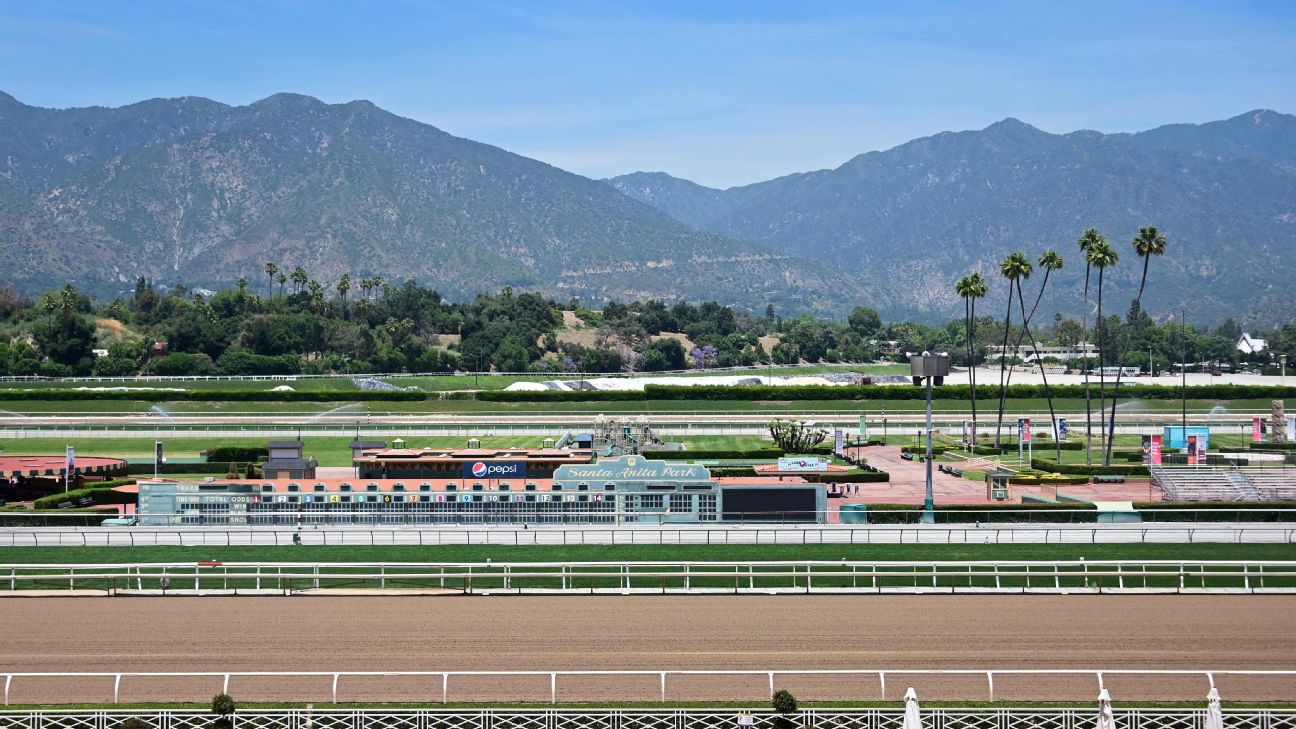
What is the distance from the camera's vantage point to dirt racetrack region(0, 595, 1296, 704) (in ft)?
74.8

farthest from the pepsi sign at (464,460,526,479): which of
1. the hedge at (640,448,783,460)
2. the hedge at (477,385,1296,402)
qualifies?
the hedge at (477,385,1296,402)

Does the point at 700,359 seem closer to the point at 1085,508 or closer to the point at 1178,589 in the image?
the point at 1085,508

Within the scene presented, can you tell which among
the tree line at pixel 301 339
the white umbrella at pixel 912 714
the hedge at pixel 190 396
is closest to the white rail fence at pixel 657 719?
the white umbrella at pixel 912 714

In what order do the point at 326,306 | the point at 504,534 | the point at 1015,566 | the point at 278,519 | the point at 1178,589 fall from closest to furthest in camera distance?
the point at 1178,589, the point at 1015,566, the point at 504,534, the point at 278,519, the point at 326,306

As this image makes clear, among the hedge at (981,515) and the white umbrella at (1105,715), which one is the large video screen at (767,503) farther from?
the white umbrella at (1105,715)

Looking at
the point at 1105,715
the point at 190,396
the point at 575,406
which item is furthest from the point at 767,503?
the point at 190,396

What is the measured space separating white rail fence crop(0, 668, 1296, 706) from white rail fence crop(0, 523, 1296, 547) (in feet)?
52.5

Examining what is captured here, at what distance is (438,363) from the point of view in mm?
164625

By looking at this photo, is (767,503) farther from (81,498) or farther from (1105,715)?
(1105,715)

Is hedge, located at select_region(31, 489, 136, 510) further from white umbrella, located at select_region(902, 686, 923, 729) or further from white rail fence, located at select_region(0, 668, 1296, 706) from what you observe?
white umbrella, located at select_region(902, 686, 923, 729)

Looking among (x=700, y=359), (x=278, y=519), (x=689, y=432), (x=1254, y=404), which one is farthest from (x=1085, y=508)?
(x=700, y=359)

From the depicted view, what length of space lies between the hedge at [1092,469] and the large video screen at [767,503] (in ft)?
81.9

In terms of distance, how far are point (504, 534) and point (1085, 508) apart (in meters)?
19.4

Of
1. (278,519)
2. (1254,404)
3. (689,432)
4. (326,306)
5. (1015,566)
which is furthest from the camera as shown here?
(326,306)
